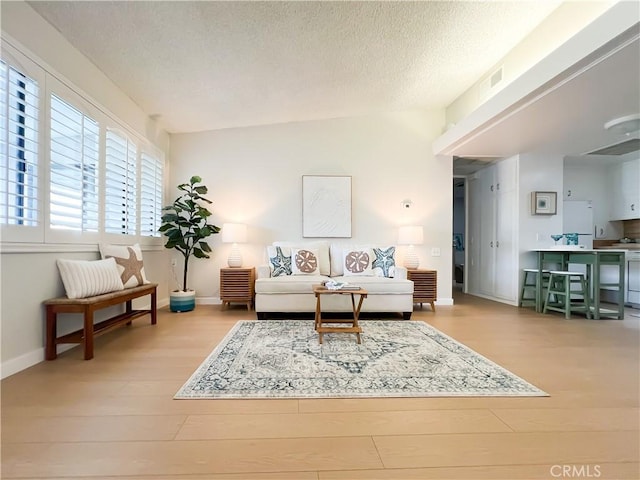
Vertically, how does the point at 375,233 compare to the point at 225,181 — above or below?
below

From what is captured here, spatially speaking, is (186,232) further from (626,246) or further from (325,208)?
(626,246)

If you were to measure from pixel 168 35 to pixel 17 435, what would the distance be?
288cm

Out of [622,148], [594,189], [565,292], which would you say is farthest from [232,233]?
[594,189]

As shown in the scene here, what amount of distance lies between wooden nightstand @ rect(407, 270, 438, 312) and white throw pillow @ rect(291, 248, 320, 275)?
4.39 ft

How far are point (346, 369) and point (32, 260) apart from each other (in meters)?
2.43

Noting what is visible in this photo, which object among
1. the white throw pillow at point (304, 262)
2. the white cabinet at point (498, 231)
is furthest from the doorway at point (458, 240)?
the white throw pillow at point (304, 262)

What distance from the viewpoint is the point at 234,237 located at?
4.46 m

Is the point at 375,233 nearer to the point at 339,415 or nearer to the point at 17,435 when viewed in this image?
the point at 339,415

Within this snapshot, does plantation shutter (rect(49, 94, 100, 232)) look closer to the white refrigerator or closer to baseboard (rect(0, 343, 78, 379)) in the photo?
baseboard (rect(0, 343, 78, 379))

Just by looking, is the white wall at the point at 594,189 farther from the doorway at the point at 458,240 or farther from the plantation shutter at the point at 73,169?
the plantation shutter at the point at 73,169

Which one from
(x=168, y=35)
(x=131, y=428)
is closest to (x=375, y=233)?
(x=168, y=35)

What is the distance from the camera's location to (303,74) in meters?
3.50

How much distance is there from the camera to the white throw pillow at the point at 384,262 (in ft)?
14.0

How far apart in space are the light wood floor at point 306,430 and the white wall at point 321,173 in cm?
268
